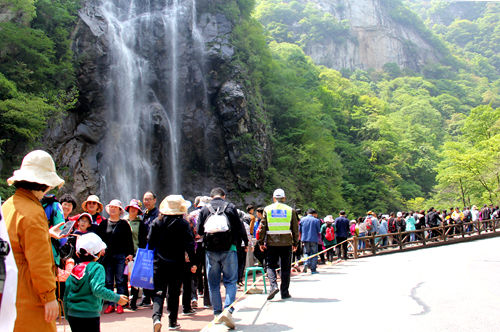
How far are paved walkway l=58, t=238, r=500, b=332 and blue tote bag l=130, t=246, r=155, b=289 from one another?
2.26 feet

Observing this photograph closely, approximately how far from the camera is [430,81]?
300ft

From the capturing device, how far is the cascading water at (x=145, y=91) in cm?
2638

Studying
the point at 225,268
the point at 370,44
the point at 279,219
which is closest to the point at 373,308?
the point at 279,219

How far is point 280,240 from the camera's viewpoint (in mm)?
7707

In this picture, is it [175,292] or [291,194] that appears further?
[291,194]

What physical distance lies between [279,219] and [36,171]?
5.31 metres

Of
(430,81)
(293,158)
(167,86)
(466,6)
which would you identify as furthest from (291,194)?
(466,6)

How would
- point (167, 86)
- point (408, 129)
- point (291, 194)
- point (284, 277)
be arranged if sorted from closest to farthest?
point (284, 277) → point (167, 86) → point (291, 194) → point (408, 129)

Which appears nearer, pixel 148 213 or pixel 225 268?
A: pixel 225 268

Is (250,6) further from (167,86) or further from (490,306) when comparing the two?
(490,306)

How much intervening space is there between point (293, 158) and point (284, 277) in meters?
28.2

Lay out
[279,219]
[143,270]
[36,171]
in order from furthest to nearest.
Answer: [279,219] < [143,270] < [36,171]

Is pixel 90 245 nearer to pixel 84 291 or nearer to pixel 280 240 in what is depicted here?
pixel 84 291

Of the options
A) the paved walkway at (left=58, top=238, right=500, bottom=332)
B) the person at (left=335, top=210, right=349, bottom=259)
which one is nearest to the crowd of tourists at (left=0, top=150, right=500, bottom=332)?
the paved walkway at (left=58, top=238, right=500, bottom=332)
